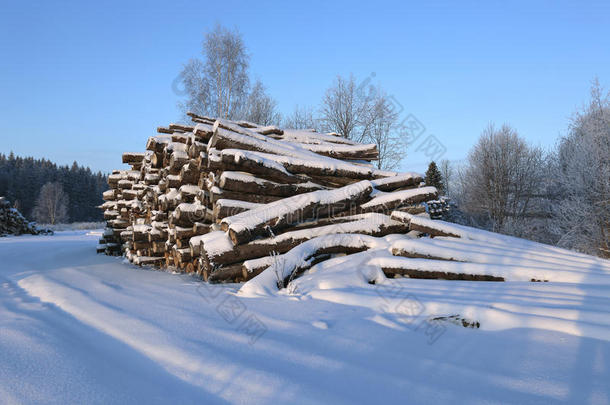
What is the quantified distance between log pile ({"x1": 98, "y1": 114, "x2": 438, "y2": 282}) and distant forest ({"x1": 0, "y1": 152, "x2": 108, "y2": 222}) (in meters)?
63.6

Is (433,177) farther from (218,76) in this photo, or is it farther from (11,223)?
(11,223)

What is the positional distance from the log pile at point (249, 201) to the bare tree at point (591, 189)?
1046 centimetres

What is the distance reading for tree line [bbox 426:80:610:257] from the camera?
40.8ft

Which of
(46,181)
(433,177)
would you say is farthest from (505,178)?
(46,181)

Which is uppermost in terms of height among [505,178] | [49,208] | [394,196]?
[505,178]

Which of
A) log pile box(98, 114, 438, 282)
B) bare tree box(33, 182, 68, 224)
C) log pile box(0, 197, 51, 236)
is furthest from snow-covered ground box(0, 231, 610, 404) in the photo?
bare tree box(33, 182, 68, 224)

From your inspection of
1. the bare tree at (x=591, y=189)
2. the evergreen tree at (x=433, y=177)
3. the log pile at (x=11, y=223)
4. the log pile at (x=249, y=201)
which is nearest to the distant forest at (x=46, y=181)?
the log pile at (x=11, y=223)

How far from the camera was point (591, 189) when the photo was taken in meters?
12.7

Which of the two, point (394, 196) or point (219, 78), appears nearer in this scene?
point (394, 196)

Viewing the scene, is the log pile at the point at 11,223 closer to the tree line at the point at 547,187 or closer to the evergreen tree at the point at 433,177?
the tree line at the point at 547,187

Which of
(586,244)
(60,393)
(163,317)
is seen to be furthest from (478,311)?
(586,244)

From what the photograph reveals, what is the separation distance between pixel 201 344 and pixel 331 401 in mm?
952

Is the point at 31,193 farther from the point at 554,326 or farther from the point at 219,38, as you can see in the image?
the point at 554,326

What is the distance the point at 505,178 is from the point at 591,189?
31.2 ft
